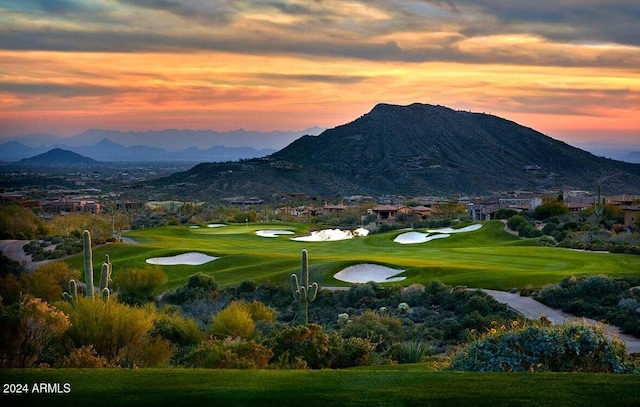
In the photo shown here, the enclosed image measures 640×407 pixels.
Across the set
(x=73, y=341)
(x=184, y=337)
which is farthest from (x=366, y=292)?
(x=73, y=341)

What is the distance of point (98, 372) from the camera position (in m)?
11.5

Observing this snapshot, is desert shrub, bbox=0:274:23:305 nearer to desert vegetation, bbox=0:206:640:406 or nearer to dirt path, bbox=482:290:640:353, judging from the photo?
desert vegetation, bbox=0:206:640:406

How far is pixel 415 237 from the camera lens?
192 feet

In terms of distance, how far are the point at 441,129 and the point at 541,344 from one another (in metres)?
164

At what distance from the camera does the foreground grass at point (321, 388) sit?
9914mm

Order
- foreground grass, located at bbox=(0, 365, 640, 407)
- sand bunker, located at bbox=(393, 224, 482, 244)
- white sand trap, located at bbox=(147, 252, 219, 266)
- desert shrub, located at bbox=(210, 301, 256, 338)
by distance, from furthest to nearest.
Result: sand bunker, located at bbox=(393, 224, 482, 244) → white sand trap, located at bbox=(147, 252, 219, 266) → desert shrub, located at bbox=(210, 301, 256, 338) → foreground grass, located at bbox=(0, 365, 640, 407)

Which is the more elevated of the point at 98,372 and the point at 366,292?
the point at 98,372

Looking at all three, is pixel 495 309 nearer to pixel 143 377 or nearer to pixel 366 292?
pixel 366 292

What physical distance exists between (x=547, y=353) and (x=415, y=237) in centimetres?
4595

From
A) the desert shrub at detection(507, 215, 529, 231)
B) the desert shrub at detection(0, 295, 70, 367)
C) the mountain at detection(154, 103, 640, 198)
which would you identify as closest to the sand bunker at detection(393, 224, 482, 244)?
the desert shrub at detection(507, 215, 529, 231)

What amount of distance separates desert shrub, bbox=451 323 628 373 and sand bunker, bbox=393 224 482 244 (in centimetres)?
4337

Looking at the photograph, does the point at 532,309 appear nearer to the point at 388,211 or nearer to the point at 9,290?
the point at 9,290

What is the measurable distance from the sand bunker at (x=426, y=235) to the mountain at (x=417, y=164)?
2907 inches

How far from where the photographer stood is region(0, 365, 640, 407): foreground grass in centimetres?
991
